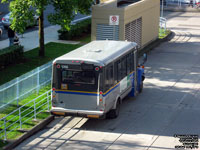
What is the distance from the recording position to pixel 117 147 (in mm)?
14266

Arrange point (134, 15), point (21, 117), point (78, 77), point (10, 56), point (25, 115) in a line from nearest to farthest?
point (25, 115), point (78, 77), point (21, 117), point (10, 56), point (134, 15)

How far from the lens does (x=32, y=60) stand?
24.2m

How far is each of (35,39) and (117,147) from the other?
56.5 ft

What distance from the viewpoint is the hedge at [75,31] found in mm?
30547

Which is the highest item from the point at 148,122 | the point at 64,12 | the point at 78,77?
the point at 64,12

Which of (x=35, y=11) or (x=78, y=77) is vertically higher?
(x=35, y=11)

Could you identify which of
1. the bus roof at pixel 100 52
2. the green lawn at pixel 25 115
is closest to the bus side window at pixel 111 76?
the bus roof at pixel 100 52

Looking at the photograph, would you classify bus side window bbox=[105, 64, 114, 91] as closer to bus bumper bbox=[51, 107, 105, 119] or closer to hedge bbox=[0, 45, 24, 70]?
bus bumper bbox=[51, 107, 105, 119]

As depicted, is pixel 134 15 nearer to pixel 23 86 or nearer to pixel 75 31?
pixel 75 31

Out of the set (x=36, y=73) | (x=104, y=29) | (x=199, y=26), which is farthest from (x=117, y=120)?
(x=199, y=26)

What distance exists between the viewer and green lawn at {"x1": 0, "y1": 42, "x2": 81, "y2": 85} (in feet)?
69.6

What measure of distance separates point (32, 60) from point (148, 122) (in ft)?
31.4

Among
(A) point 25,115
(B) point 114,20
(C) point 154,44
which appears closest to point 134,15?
(B) point 114,20

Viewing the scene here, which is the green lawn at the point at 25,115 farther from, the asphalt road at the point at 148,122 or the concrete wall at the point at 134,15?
the concrete wall at the point at 134,15
